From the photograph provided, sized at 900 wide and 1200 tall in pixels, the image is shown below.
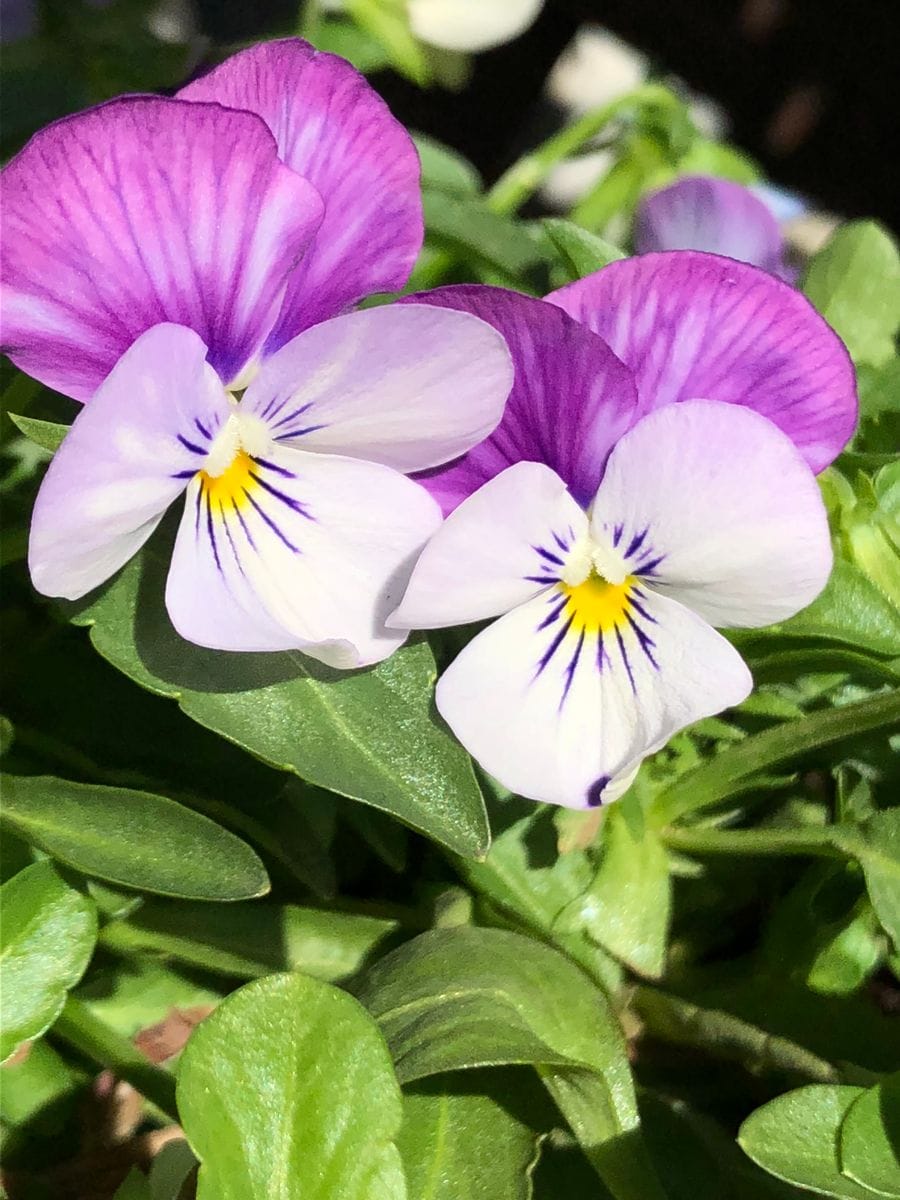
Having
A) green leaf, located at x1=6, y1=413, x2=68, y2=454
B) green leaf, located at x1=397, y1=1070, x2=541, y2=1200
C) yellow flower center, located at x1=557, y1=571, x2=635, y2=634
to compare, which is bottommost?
green leaf, located at x1=397, y1=1070, x2=541, y2=1200

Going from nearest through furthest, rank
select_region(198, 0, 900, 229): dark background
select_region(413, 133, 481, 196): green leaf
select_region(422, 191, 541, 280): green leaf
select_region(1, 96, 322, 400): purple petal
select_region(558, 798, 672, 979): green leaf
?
select_region(1, 96, 322, 400): purple petal < select_region(558, 798, 672, 979): green leaf < select_region(422, 191, 541, 280): green leaf < select_region(413, 133, 481, 196): green leaf < select_region(198, 0, 900, 229): dark background

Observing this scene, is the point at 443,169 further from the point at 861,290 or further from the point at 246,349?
the point at 246,349

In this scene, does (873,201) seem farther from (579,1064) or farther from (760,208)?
(579,1064)

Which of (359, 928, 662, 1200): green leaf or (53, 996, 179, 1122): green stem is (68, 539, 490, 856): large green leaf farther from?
(53, 996, 179, 1122): green stem

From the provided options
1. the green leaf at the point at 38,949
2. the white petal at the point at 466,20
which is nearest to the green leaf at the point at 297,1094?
the green leaf at the point at 38,949

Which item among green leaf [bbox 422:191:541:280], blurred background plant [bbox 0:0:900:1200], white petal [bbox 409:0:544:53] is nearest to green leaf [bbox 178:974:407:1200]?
blurred background plant [bbox 0:0:900:1200]

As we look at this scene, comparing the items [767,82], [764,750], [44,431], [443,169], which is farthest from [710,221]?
[767,82]
